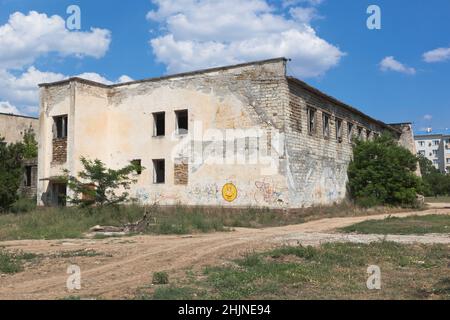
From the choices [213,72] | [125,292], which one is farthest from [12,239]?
[213,72]

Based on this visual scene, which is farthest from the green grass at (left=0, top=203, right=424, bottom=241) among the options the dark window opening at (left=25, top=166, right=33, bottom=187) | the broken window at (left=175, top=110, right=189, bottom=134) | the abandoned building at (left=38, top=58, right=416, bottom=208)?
the dark window opening at (left=25, top=166, right=33, bottom=187)

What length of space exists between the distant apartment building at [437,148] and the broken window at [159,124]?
9412 centimetres

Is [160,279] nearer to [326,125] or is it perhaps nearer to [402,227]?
[402,227]

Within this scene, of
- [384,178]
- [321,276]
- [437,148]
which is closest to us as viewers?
[321,276]

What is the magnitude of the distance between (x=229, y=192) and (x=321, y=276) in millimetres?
13193

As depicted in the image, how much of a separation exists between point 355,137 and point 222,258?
2029cm

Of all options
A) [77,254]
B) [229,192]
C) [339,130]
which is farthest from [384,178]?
[77,254]

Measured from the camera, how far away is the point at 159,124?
24.0 metres

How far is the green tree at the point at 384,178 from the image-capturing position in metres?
25.3

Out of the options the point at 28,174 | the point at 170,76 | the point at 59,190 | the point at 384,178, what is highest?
the point at 170,76

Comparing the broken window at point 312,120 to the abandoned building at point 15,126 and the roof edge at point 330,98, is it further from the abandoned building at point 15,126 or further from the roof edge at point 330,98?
the abandoned building at point 15,126

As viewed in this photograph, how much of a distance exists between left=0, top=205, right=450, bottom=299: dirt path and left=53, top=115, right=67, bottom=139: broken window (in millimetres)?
11524

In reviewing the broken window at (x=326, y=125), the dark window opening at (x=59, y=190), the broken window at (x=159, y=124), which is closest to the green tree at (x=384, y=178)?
the broken window at (x=326, y=125)

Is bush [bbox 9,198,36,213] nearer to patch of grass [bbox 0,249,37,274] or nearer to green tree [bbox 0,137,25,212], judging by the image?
green tree [bbox 0,137,25,212]
